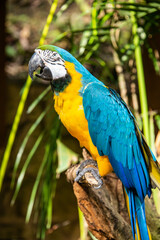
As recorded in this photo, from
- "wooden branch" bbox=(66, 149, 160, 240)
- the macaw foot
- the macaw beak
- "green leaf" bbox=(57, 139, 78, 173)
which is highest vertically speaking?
the macaw beak

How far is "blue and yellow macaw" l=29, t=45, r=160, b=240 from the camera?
0.82 metres

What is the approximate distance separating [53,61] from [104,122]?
20cm

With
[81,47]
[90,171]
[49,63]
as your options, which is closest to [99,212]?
[90,171]

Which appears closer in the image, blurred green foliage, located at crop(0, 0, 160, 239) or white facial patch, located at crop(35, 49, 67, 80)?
white facial patch, located at crop(35, 49, 67, 80)

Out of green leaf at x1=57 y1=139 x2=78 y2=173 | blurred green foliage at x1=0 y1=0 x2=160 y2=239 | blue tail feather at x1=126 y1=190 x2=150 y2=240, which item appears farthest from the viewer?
green leaf at x1=57 y1=139 x2=78 y2=173


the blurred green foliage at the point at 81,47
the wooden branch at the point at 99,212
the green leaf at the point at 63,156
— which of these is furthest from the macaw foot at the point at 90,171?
the green leaf at the point at 63,156

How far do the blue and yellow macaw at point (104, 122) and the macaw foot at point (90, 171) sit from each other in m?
0.02

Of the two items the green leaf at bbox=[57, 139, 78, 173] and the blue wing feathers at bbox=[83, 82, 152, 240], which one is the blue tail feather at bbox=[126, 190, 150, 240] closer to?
the blue wing feathers at bbox=[83, 82, 152, 240]

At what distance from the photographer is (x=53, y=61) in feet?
2.67

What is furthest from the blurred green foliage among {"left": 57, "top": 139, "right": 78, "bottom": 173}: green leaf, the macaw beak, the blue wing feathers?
the macaw beak

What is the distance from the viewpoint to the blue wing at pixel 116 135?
829 mm

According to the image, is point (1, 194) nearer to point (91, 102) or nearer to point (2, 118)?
point (2, 118)

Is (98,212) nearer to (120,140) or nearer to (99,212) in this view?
(99,212)

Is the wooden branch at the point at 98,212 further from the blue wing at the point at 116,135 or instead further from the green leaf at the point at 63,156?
the green leaf at the point at 63,156
